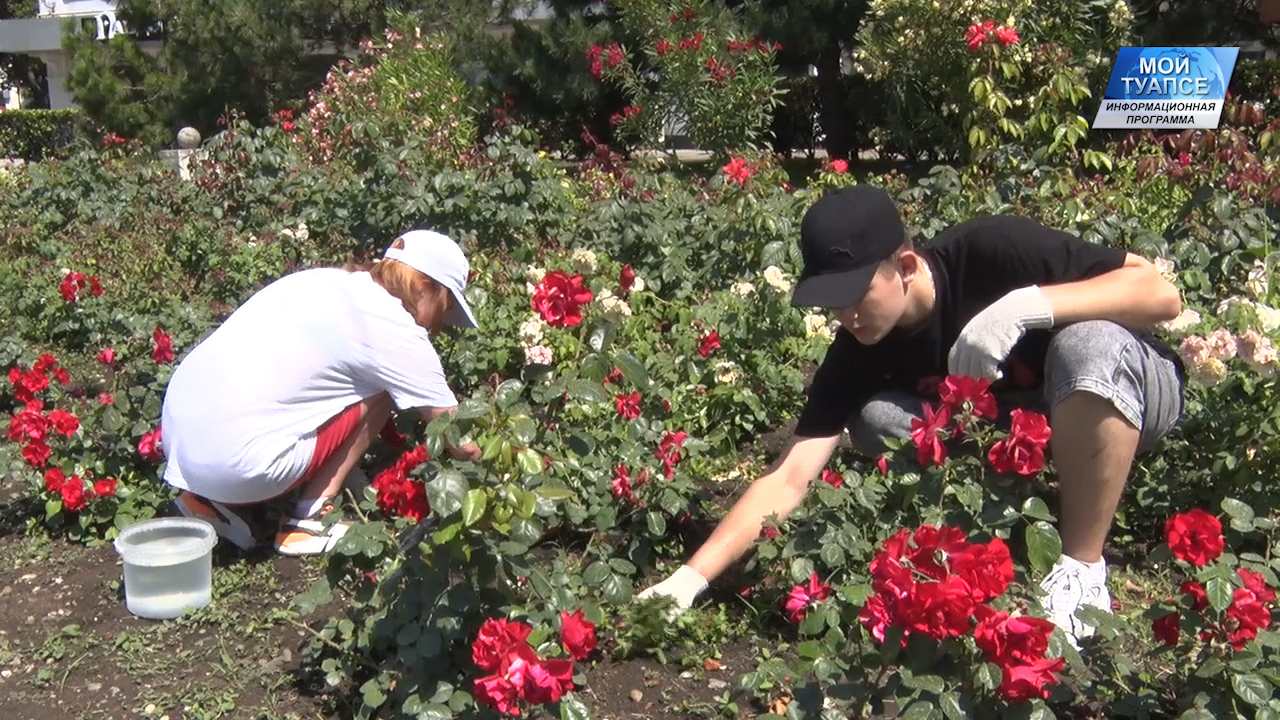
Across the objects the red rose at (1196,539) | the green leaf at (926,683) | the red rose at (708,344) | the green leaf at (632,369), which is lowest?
the red rose at (708,344)

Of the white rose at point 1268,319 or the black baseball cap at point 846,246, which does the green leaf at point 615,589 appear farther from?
the white rose at point 1268,319

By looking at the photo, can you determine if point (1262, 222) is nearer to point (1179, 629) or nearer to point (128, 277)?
point (1179, 629)

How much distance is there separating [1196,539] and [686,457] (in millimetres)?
1537

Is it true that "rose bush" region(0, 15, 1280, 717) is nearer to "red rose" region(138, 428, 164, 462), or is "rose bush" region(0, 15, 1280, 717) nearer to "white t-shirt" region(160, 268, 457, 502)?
"red rose" region(138, 428, 164, 462)

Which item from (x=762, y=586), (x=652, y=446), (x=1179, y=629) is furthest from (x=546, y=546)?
(x=1179, y=629)

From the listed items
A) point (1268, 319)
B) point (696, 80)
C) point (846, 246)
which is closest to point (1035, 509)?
point (846, 246)

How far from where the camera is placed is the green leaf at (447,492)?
1.85 meters

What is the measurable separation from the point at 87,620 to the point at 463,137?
4861 millimetres

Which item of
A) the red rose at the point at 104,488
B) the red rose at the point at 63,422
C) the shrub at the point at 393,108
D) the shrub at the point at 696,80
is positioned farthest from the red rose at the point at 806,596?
the shrub at the point at 696,80

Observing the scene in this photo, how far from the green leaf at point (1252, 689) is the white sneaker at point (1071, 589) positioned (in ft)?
1.56

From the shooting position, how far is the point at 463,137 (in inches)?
289

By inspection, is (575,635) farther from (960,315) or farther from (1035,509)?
(960,315)

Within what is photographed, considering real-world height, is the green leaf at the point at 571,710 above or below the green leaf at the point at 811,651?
below

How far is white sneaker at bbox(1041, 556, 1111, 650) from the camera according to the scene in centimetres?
230
